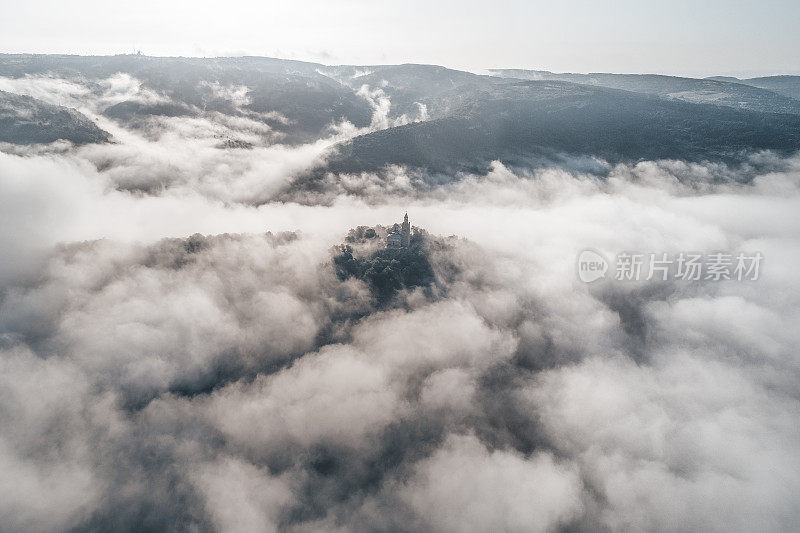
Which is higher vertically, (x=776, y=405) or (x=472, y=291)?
(x=472, y=291)

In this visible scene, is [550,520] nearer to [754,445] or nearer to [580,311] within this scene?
Answer: [754,445]

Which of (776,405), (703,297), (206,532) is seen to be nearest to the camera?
(206,532)

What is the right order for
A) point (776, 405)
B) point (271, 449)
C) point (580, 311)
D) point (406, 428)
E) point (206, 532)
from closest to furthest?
point (206, 532)
point (271, 449)
point (406, 428)
point (776, 405)
point (580, 311)

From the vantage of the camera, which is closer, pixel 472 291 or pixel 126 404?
pixel 126 404


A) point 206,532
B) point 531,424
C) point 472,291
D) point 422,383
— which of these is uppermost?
point 472,291

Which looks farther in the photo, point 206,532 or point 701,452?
point 701,452

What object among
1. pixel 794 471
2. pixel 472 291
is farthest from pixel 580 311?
pixel 794 471

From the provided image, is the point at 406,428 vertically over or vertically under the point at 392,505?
over

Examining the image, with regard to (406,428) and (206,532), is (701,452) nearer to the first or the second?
(406,428)

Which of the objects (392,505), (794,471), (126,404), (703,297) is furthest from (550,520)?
(703,297)
